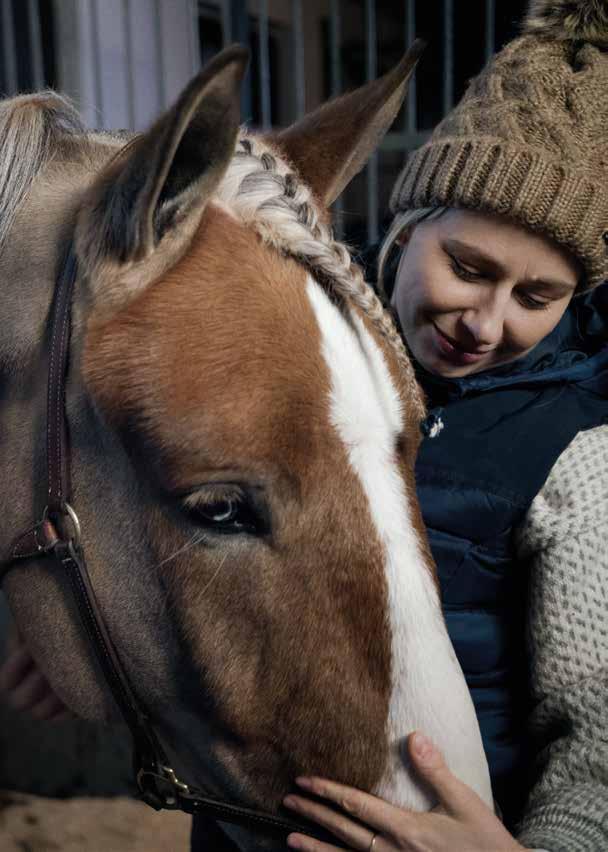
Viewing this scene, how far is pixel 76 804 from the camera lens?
8.21 feet

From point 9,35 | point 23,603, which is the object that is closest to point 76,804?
point 23,603

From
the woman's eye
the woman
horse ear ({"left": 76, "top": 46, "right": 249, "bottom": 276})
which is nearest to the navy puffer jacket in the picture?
the woman

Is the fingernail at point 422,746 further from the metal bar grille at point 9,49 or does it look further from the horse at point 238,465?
the metal bar grille at point 9,49

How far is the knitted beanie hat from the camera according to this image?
3.80 feet

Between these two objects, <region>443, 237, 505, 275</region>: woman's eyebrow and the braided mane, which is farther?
<region>443, 237, 505, 275</region>: woman's eyebrow

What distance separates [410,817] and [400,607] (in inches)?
8.9

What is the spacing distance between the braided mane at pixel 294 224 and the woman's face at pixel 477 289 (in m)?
0.30

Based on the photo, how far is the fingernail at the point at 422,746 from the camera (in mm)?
802

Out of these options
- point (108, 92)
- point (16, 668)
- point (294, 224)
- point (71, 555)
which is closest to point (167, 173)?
point (294, 224)

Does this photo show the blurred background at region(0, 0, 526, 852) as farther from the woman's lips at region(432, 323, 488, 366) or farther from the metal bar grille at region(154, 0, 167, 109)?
the woman's lips at region(432, 323, 488, 366)

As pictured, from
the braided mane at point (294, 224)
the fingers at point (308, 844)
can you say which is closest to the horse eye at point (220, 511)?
the braided mane at point (294, 224)

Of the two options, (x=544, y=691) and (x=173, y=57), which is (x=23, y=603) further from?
(x=173, y=57)

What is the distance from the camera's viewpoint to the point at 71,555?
895 millimetres

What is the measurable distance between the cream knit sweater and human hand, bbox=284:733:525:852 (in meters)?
0.19
